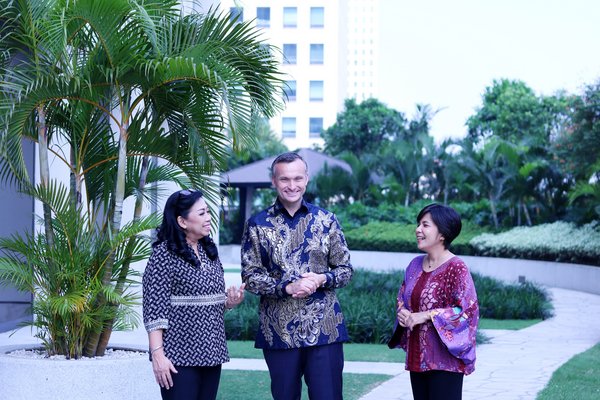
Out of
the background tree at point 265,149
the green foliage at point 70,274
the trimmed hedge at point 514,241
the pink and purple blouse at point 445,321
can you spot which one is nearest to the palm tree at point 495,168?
the trimmed hedge at point 514,241

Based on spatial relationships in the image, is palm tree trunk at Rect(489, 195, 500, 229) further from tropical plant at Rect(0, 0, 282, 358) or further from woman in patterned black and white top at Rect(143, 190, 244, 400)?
woman in patterned black and white top at Rect(143, 190, 244, 400)

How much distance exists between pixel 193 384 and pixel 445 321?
1.29 m

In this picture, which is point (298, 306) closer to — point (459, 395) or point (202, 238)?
point (202, 238)

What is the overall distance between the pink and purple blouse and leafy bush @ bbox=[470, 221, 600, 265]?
1854 centimetres

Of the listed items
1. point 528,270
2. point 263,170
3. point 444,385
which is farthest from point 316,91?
point 444,385

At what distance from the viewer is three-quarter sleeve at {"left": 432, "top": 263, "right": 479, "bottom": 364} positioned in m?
4.80

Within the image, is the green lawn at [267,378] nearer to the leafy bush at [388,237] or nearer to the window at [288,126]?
the leafy bush at [388,237]

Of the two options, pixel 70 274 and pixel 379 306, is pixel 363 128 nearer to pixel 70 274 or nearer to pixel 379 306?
pixel 379 306

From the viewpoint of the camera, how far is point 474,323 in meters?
4.90

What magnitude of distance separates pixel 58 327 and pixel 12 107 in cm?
150

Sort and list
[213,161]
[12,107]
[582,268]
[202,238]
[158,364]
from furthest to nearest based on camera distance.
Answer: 1. [582,268]
2. [213,161]
3. [12,107]
4. [202,238]
5. [158,364]

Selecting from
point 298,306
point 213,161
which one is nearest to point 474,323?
point 298,306

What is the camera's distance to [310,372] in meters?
4.95

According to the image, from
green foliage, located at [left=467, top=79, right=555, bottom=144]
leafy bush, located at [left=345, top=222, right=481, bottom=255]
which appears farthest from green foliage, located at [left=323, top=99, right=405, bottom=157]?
leafy bush, located at [left=345, top=222, right=481, bottom=255]
